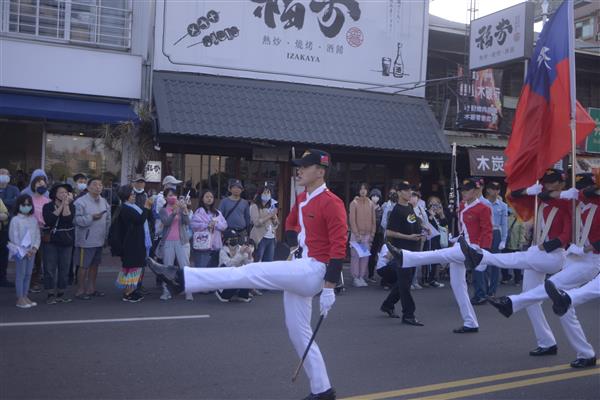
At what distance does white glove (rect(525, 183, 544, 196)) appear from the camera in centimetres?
703

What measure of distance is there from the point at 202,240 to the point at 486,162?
30.6 feet

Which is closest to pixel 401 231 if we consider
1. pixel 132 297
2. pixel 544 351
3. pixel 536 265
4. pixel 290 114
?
pixel 536 265

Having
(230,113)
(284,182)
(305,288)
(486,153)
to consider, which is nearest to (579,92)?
(486,153)

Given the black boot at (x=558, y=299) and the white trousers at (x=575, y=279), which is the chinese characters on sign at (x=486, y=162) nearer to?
the white trousers at (x=575, y=279)

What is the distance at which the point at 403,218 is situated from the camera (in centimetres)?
927

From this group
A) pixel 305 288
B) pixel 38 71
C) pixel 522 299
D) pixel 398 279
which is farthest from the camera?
A: pixel 38 71

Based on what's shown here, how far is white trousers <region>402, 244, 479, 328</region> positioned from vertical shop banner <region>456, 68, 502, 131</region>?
421 inches

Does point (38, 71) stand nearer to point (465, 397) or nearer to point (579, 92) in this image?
point (465, 397)

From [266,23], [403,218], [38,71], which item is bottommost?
[403,218]

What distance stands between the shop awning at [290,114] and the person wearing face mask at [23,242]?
4784 mm

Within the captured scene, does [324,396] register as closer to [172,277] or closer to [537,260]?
[172,277]

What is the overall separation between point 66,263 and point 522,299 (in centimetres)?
677

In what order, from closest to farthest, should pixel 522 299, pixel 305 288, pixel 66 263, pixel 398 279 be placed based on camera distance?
pixel 305 288 < pixel 522 299 < pixel 398 279 < pixel 66 263

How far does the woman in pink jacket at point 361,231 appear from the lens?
42.2 feet
